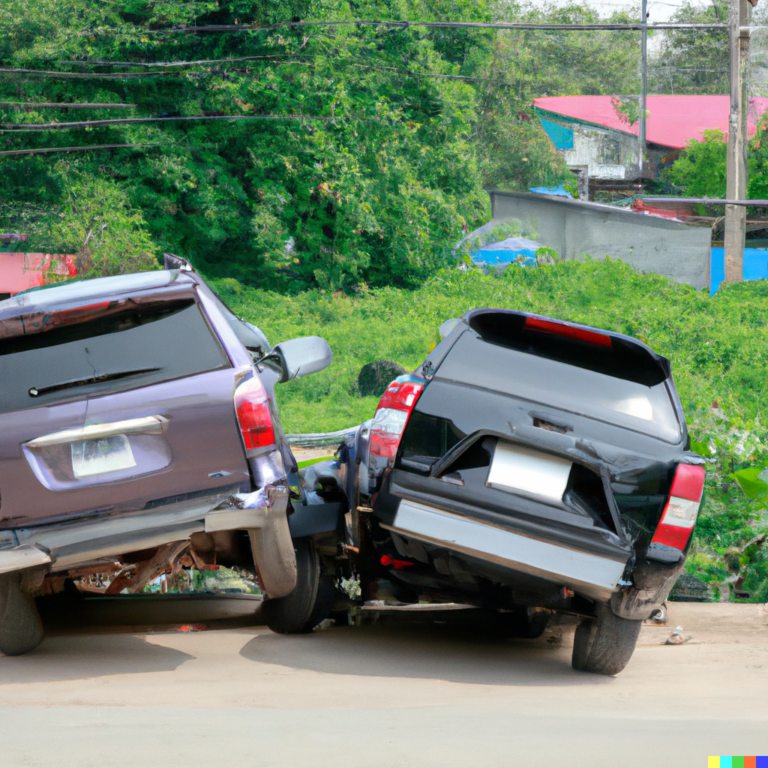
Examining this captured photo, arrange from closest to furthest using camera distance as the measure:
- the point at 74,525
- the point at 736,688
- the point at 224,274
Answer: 1. the point at 74,525
2. the point at 736,688
3. the point at 224,274

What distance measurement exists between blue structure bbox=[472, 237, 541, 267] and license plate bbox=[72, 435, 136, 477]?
51.8 ft

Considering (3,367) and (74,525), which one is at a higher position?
(3,367)

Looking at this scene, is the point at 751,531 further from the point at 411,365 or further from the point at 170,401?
the point at 411,365

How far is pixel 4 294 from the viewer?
18547mm

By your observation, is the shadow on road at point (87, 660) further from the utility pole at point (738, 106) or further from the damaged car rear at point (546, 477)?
the utility pole at point (738, 106)

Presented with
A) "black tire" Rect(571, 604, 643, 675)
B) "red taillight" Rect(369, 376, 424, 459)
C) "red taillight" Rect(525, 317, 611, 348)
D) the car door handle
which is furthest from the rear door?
"black tire" Rect(571, 604, 643, 675)

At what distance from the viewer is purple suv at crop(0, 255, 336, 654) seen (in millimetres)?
3979

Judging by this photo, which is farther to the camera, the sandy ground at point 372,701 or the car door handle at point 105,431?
the car door handle at point 105,431

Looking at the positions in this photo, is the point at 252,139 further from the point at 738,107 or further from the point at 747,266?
the point at 747,266

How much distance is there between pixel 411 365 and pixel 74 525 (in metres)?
12.0

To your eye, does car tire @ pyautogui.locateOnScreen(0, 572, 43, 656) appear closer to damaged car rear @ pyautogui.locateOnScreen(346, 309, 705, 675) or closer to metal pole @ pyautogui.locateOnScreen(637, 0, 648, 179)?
damaged car rear @ pyautogui.locateOnScreen(346, 309, 705, 675)

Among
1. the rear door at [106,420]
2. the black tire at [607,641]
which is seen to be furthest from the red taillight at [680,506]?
the rear door at [106,420]

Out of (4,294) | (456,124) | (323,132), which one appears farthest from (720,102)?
(4,294)

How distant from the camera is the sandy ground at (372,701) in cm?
307
